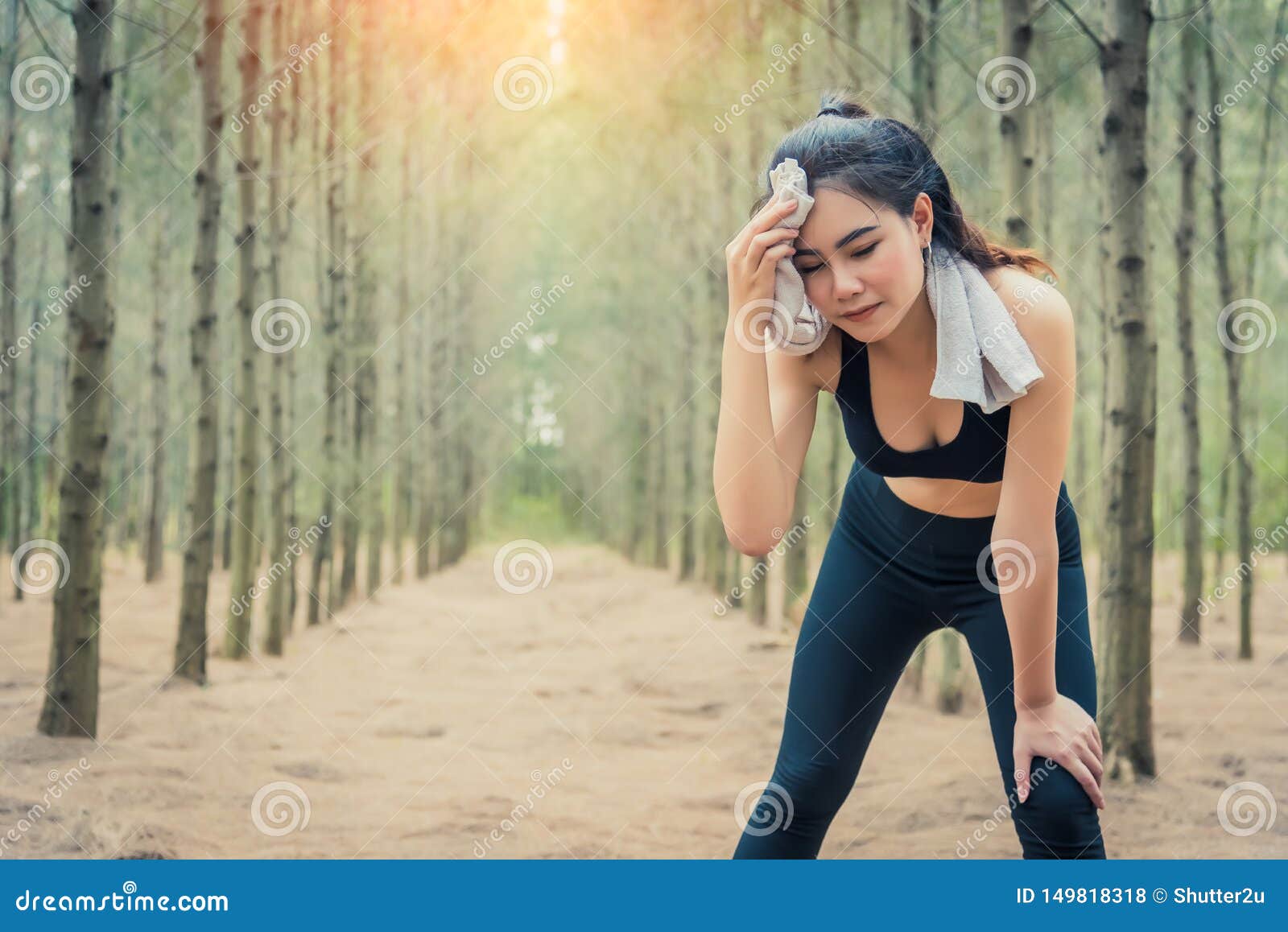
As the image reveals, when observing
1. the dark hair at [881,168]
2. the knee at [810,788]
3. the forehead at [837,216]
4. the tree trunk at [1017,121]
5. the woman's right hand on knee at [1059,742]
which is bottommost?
the knee at [810,788]

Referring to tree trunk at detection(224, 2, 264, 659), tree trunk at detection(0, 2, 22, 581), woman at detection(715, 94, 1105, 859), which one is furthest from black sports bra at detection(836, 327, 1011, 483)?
tree trunk at detection(0, 2, 22, 581)

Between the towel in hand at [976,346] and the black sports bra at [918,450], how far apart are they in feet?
0.17

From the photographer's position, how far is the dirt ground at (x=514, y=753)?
12.0 feet

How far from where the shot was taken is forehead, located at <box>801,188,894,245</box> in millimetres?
1714

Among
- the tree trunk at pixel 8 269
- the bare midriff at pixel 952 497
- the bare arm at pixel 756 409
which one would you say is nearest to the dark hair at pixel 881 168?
the bare arm at pixel 756 409

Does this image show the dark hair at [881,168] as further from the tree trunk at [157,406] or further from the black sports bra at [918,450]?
the tree trunk at [157,406]

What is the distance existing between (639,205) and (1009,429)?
37.8ft

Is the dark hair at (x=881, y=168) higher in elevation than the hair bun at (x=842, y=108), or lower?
lower

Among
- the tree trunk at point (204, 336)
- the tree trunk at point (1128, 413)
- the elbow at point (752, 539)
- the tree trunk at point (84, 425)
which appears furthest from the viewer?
the tree trunk at point (204, 336)

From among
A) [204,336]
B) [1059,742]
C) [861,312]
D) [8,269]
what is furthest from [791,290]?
[8,269]

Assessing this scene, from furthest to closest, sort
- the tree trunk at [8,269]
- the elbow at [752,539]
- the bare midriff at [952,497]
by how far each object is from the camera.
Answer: the tree trunk at [8,269], the bare midriff at [952,497], the elbow at [752,539]

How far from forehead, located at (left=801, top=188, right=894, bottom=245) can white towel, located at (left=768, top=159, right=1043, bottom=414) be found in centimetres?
2

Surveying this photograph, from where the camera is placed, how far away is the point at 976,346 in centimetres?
178

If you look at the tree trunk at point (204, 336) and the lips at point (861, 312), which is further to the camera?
the tree trunk at point (204, 336)
